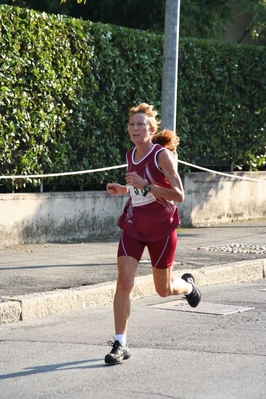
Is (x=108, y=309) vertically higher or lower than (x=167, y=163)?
lower

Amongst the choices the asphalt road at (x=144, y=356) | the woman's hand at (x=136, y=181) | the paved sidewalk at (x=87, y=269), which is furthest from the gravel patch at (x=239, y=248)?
the woman's hand at (x=136, y=181)

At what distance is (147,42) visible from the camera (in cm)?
1401

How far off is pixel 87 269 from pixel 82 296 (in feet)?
4.84

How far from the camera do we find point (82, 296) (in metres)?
8.45

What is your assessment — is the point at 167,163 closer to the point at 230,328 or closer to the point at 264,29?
the point at 230,328

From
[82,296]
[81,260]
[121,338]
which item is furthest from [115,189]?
[81,260]

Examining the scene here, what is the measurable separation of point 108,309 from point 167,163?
2477mm

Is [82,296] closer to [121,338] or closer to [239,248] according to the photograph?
[121,338]

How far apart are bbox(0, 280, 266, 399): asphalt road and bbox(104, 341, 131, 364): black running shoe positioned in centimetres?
5

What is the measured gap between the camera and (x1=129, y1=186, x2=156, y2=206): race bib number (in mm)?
6500

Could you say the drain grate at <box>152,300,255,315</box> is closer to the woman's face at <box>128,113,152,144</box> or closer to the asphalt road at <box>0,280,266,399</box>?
the asphalt road at <box>0,280,266,399</box>

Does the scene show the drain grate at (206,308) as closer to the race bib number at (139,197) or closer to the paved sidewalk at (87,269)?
the paved sidewalk at (87,269)

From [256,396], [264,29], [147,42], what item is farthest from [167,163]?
[264,29]

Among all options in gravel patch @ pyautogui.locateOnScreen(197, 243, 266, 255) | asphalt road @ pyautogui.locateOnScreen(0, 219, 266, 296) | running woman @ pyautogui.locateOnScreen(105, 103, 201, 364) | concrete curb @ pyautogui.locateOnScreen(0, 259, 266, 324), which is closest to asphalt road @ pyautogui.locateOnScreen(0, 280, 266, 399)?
concrete curb @ pyautogui.locateOnScreen(0, 259, 266, 324)
